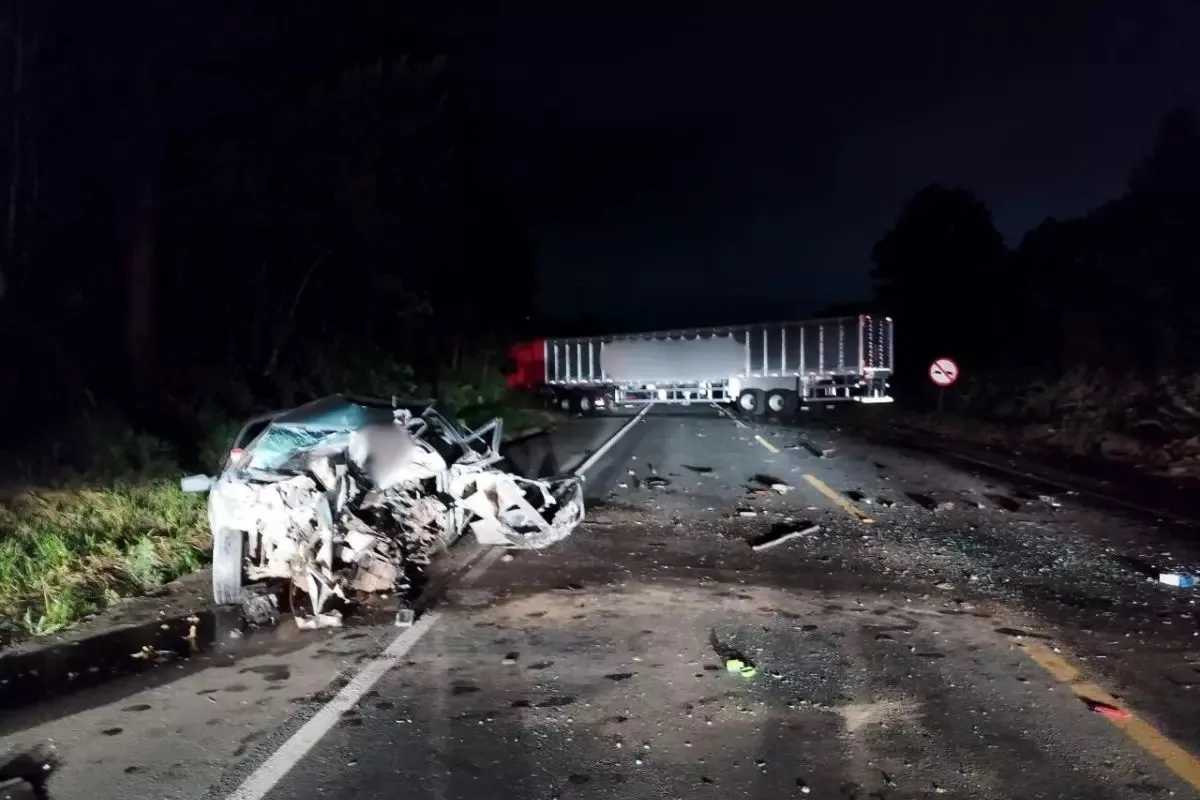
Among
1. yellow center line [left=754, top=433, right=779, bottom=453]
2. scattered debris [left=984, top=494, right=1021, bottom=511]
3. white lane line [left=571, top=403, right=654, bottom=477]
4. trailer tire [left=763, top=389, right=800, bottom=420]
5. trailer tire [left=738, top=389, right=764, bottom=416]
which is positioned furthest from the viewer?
trailer tire [left=738, top=389, right=764, bottom=416]

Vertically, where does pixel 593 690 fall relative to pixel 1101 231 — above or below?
below

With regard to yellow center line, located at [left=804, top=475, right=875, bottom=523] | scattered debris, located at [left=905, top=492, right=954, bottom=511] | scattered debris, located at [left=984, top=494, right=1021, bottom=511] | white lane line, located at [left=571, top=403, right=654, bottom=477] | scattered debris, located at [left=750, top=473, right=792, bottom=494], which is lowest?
scattered debris, located at [left=984, top=494, right=1021, bottom=511]

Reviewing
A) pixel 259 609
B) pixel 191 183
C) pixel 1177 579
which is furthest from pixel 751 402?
pixel 259 609

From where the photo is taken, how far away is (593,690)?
252 inches

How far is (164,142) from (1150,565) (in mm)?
16024

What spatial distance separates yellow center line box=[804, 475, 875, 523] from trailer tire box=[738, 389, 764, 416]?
826 inches

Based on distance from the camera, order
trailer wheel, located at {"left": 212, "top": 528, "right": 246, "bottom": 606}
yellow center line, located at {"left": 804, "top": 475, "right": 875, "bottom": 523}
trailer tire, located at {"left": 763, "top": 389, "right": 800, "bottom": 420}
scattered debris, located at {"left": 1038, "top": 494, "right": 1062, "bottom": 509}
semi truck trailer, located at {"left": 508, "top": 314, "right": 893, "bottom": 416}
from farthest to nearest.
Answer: trailer tire, located at {"left": 763, "top": 389, "right": 800, "bottom": 420}, semi truck trailer, located at {"left": 508, "top": 314, "right": 893, "bottom": 416}, scattered debris, located at {"left": 1038, "top": 494, "right": 1062, "bottom": 509}, yellow center line, located at {"left": 804, "top": 475, "right": 875, "bottom": 523}, trailer wheel, located at {"left": 212, "top": 528, "right": 246, "bottom": 606}

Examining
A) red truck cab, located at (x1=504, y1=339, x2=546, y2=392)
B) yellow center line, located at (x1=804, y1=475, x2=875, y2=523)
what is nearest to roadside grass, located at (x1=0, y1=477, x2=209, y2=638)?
yellow center line, located at (x1=804, y1=475, x2=875, y2=523)

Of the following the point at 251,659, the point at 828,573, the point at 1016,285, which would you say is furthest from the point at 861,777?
the point at 1016,285

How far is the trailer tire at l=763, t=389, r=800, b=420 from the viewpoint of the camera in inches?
1490

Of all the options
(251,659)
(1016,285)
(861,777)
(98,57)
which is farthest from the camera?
(1016,285)

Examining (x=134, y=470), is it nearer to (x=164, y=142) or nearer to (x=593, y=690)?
(x=164, y=142)

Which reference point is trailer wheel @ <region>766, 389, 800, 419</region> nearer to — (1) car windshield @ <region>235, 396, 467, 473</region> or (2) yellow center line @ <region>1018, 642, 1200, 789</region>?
(1) car windshield @ <region>235, 396, 467, 473</region>

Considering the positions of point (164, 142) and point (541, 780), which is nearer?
point (541, 780)
